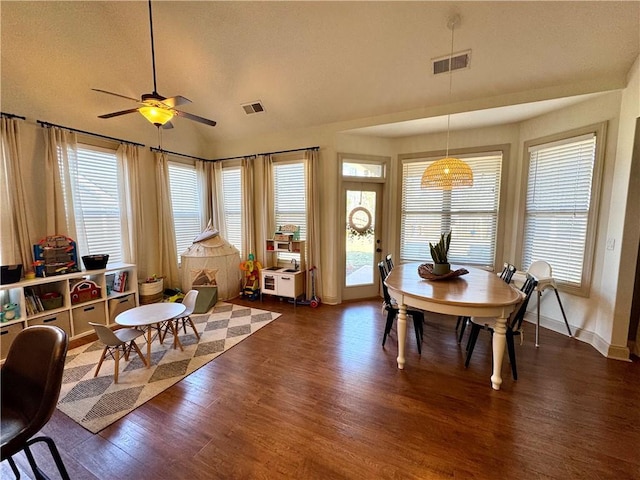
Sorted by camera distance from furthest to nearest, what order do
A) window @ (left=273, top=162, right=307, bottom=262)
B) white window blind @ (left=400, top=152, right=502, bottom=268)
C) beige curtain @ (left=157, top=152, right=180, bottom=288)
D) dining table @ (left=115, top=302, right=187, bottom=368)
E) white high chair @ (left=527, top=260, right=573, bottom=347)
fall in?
window @ (left=273, top=162, right=307, bottom=262)
beige curtain @ (left=157, top=152, right=180, bottom=288)
white window blind @ (left=400, top=152, right=502, bottom=268)
white high chair @ (left=527, top=260, right=573, bottom=347)
dining table @ (left=115, top=302, right=187, bottom=368)

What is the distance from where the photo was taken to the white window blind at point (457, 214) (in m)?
4.00

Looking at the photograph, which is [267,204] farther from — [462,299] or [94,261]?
[462,299]

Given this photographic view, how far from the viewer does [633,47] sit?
2.43 meters

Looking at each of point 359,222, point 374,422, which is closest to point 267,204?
point 359,222

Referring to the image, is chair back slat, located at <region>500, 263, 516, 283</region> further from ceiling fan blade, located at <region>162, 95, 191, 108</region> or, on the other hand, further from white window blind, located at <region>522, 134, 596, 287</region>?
ceiling fan blade, located at <region>162, 95, 191, 108</region>

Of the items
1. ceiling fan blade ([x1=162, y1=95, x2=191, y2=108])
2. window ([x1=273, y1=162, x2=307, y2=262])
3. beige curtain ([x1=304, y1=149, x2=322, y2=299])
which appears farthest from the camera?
window ([x1=273, y1=162, x2=307, y2=262])

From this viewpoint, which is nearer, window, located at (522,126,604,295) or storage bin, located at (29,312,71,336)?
storage bin, located at (29,312,71,336)

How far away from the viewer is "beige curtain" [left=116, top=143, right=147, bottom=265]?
153 inches

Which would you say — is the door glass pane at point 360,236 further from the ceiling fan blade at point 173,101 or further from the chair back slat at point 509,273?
the ceiling fan blade at point 173,101

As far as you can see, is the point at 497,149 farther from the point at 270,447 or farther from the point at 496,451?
the point at 270,447

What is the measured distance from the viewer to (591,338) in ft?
9.84

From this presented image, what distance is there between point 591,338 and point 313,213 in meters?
→ 3.83

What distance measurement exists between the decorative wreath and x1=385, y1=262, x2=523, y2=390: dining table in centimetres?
161

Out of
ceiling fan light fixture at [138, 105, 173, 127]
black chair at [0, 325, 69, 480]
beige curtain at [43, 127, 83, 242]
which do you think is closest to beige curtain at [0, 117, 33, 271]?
beige curtain at [43, 127, 83, 242]
